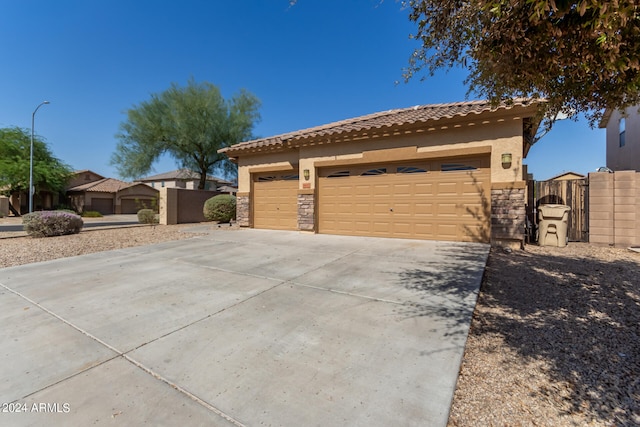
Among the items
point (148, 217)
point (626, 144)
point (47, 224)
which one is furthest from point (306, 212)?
point (626, 144)

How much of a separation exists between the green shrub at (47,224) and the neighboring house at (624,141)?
69.5 ft

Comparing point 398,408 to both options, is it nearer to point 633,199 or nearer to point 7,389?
point 7,389

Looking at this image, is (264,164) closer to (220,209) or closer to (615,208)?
(220,209)

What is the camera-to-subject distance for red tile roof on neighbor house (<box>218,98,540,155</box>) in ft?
26.4

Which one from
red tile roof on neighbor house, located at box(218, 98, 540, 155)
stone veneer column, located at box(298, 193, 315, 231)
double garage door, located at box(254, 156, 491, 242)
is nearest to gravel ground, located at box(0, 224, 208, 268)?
stone veneer column, located at box(298, 193, 315, 231)

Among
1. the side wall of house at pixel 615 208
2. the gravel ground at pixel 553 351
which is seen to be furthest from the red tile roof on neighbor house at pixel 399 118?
the gravel ground at pixel 553 351

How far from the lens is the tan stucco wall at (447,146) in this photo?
778 cm

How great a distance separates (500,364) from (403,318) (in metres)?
1.06

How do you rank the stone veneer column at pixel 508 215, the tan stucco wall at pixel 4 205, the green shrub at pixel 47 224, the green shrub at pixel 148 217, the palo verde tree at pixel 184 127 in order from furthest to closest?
the tan stucco wall at pixel 4 205 < the palo verde tree at pixel 184 127 < the green shrub at pixel 148 217 < the green shrub at pixel 47 224 < the stone veneer column at pixel 508 215

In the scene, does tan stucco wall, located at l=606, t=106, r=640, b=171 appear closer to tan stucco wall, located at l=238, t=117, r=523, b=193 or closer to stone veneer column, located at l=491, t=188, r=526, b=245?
tan stucco wall, located at l=238, t=117, r=523, b=193

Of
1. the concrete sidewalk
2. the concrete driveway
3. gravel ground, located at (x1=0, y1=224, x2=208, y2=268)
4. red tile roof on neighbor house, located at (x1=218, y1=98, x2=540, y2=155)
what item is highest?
red tile roof on neighbor house, located at (x1=218, y1=98, x2=540, y2=155)

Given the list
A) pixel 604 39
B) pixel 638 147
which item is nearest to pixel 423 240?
pixel 604 39

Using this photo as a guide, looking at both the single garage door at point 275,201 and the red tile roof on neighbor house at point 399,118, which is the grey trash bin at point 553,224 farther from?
the single garage door at point 275,201

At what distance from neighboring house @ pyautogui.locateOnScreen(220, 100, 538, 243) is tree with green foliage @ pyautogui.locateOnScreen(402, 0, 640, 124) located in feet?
13.6
